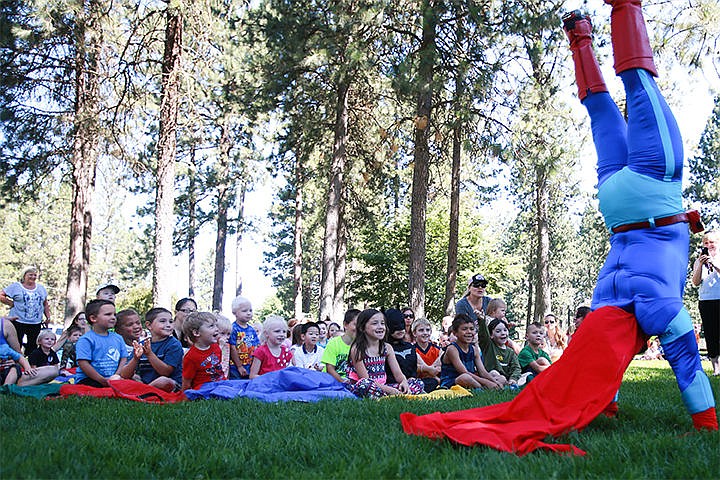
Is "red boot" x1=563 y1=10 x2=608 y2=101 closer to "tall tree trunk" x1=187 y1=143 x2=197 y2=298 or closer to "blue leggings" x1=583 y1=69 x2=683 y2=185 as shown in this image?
"blue leggings" x1=583 y1=69 x2=683 y2=185

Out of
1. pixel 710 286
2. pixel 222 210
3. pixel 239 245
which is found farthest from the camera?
pixel 239 245

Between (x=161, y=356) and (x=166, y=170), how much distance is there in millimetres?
5902

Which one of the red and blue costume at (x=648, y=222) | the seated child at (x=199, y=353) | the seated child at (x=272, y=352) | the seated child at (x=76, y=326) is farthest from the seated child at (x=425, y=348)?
the seated child at (x=76, y=326)

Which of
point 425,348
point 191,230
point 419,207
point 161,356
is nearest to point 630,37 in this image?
point 425,348

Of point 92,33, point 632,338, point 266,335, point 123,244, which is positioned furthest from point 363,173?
point 123,244

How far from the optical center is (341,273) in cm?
1909

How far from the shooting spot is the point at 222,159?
2450 centimetres

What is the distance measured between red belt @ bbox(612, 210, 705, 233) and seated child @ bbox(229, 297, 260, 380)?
4.69 meters

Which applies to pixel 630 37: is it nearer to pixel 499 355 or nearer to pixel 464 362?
pixel 464 362

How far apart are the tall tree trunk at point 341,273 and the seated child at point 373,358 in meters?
9.77

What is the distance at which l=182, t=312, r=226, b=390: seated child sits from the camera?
6609mm

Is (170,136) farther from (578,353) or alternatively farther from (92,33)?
(578,353)

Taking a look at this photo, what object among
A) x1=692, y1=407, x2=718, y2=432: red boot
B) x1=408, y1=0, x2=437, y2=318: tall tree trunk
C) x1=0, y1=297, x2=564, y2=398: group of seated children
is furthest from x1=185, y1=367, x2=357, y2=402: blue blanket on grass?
x1=408, y1=0, x2=437, y2=318: tall tree trunk

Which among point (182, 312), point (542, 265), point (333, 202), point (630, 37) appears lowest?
point (182, 312)
